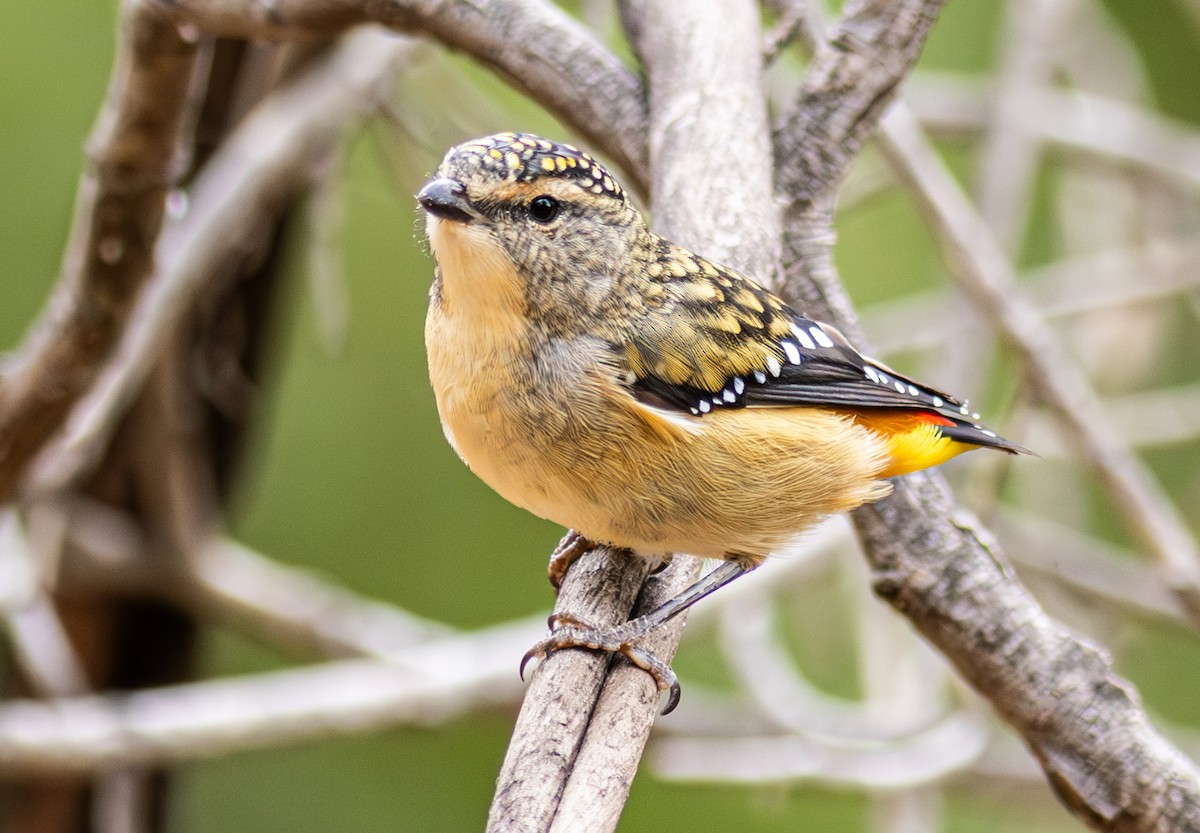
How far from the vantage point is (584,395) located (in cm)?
210

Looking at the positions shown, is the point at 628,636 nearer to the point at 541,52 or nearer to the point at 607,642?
the point at 607,642

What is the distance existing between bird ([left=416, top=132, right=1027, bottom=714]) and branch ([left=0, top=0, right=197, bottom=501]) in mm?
819

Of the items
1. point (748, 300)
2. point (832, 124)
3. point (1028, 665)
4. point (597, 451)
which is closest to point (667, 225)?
point (748, 300)

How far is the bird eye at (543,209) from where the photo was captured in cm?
216

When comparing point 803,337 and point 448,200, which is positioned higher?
point 803,337

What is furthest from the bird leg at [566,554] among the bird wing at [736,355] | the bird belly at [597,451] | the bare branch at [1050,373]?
the bare branch at [1050,373]

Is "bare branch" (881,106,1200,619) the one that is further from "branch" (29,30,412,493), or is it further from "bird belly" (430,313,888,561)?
"branch" (29,30,412,493)

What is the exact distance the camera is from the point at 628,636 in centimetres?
194

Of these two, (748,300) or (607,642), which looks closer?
(607,642)

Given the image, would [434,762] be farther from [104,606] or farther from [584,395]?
[584,395]

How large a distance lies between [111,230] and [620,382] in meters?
1.31

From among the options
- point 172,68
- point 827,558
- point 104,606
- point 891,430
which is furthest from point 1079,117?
point 104,606

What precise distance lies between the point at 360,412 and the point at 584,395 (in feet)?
14.2

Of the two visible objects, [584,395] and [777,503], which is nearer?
[584,395]
